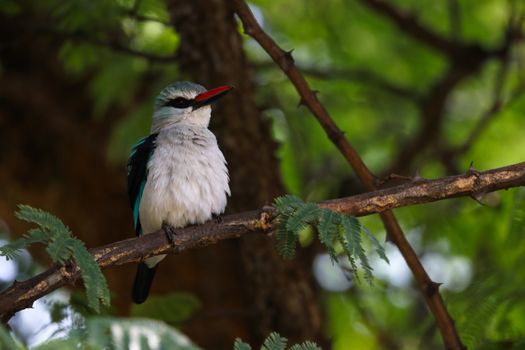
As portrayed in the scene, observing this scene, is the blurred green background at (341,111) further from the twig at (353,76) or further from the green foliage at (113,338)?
the green foliage at (113,338)

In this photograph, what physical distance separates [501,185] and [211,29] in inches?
126

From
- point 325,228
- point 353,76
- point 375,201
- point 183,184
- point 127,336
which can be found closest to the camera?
point 127,336

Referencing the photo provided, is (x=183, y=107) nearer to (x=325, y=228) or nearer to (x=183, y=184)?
(x=183, y=184)

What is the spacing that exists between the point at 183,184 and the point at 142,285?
3.34ft

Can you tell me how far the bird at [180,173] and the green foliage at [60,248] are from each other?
2088 mm

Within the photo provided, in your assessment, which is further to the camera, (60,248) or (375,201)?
(375,201)

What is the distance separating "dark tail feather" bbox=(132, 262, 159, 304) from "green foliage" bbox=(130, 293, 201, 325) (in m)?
0.06

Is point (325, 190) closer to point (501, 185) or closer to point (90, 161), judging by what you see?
point (90, 161)

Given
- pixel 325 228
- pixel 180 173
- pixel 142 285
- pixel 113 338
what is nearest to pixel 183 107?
pixel 180 173

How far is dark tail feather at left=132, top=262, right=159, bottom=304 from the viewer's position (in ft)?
23.4

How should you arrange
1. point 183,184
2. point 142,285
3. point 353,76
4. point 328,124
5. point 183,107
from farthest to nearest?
point 353,76 → point 183,107 → point 142,285 → point 183,184 → point 328,124

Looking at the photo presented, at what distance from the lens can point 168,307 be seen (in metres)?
7.07

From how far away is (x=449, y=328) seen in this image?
599cm

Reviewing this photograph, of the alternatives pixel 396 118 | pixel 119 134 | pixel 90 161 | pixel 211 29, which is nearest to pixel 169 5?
pixel 211 29
